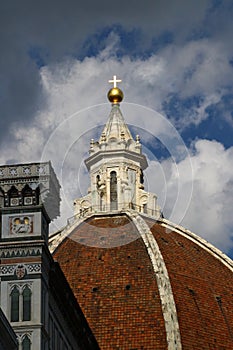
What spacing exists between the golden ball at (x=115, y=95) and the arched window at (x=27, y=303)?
148 feet

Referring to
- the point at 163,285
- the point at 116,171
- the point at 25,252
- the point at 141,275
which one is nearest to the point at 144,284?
the point at 141,275

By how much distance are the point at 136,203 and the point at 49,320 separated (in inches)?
1731

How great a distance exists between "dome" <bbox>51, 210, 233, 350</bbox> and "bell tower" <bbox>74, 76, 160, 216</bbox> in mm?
2996

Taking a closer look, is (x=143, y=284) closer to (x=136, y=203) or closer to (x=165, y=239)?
(x=165, y=239)

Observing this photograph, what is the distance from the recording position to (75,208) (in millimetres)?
75000

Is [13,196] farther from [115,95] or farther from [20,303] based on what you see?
[115,95]

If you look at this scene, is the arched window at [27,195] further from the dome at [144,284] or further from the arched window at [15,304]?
the dome at [144,284]

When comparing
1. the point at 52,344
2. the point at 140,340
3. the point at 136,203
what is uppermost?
the point at 136,203

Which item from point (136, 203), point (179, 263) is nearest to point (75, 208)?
point (136, 203)

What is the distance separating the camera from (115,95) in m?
74.4

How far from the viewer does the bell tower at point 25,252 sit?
95.8 feet

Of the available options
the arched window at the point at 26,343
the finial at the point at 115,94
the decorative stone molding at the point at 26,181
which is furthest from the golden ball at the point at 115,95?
the arched window at the point at 26,343

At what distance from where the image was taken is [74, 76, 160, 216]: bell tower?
243 ft

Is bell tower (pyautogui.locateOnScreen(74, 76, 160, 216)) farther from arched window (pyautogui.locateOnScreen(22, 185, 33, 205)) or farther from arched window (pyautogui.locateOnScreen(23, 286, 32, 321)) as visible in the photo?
arched window (pyautogui.locateOnScreen(23, 286, 32, 321))
